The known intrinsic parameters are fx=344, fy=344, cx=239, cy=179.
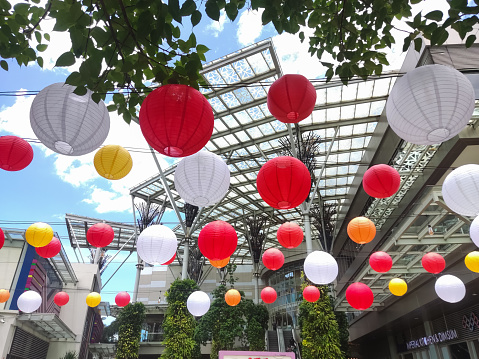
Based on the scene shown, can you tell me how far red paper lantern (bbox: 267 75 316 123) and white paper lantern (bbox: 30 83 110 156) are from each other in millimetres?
1521

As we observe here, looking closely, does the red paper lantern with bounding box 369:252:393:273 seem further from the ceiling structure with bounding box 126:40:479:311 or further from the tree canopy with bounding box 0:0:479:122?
the tree canopy with bounding box 0:0:479:122

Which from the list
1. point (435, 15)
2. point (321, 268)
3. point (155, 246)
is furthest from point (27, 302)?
point (435, 15)

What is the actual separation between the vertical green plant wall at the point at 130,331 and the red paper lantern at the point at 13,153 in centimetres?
1416

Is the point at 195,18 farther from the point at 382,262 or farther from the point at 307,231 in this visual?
the point at 307,231

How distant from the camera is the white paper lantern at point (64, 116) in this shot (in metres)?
2.54

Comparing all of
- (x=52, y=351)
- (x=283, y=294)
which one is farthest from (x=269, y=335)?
(x=52, y=351)

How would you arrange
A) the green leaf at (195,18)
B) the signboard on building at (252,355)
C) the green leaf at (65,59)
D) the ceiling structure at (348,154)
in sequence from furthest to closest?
1. the ceiling structure at (348,154)
2. the signboard on building at (252,355)
3. the green leaf at (195,18)
4. the green leaf at (65,59)

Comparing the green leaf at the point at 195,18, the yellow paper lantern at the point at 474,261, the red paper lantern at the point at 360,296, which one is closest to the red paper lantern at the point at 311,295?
the red paper lantern at the point at 360,296

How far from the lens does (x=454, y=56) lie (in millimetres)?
7641

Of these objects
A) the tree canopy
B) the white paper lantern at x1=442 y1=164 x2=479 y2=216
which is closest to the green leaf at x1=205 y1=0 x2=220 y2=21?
the tree canopy

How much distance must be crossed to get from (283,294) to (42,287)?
16.1 metres

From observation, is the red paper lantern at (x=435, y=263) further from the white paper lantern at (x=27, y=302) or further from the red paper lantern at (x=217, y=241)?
the white paper lantern at (x=27, y=302)

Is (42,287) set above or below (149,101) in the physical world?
above

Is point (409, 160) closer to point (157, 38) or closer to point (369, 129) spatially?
point (369, 129)
